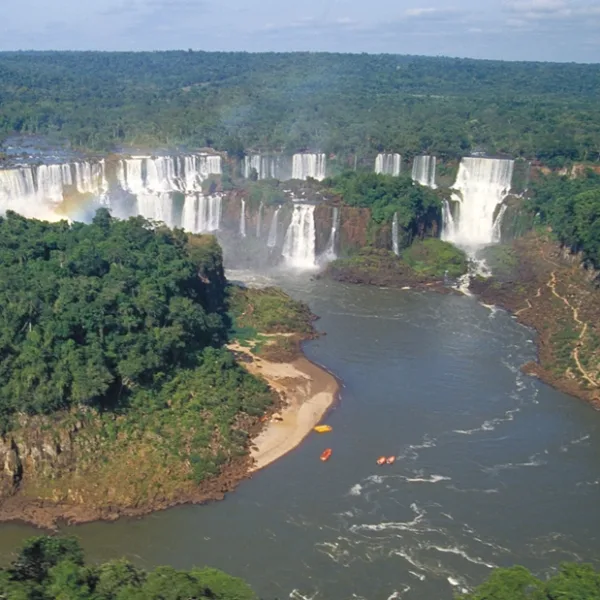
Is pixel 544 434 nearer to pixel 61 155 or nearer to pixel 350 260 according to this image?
pixel 350 260

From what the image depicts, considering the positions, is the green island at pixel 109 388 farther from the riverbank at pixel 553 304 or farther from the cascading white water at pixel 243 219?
the cascading white water at pixel 243 219

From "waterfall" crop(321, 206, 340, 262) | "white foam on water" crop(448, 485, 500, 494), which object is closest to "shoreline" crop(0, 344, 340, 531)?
"white foam on water" crop(448, 485, 500, 494)

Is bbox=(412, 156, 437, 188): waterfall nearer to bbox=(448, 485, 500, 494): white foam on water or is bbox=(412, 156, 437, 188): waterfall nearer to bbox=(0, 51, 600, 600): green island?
bbox=(0, 51, 600, 600): green island

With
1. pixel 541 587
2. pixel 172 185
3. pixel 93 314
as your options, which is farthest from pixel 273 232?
pixel 541 587

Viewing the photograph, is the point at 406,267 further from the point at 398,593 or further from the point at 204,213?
the point at 398,593

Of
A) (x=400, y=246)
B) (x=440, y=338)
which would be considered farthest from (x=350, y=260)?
(x=440, y=338)
